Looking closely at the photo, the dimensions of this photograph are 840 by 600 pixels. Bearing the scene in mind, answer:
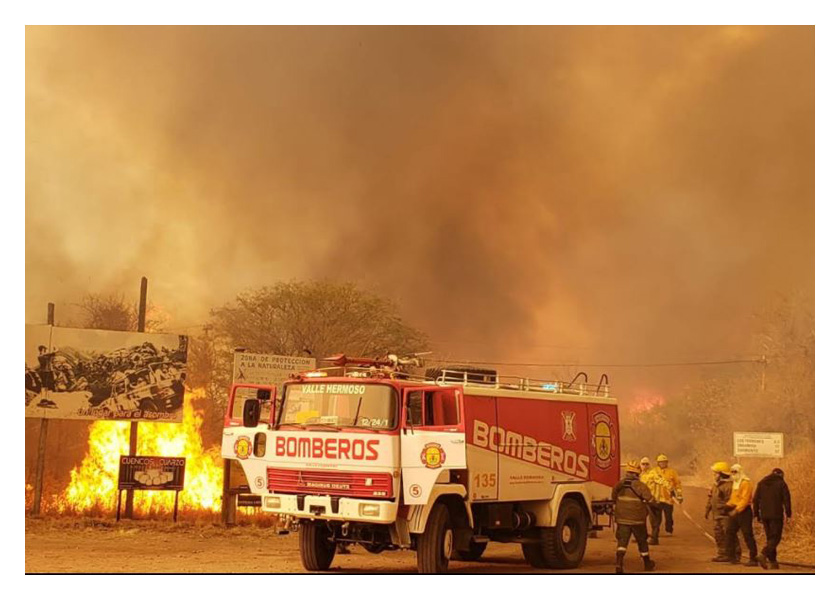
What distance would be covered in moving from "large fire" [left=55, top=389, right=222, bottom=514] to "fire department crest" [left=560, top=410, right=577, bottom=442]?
9.96 meters

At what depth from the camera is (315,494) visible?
1237cm

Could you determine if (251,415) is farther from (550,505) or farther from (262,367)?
(262,367)

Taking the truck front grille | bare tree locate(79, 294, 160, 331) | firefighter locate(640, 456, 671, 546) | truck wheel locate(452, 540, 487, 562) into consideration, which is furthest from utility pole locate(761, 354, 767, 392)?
the truck front grille

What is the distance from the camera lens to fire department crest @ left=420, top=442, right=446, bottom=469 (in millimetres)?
11891

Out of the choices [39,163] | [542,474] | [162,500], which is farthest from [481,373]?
[39,163]

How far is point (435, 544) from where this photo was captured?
12.3 m

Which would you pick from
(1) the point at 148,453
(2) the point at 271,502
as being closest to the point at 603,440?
(2) the point at 271,502

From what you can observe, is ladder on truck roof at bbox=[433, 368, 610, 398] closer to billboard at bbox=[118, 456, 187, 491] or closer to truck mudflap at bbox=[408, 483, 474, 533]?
truck mudflap at bbox=[408, 483, 474, 533]

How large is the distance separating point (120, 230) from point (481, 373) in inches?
662

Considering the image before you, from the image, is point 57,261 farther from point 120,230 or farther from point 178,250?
point 178,250

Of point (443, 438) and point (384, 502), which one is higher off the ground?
point (443, 438)

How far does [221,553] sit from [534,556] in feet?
18.5

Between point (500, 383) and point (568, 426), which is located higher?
point (500, 383)

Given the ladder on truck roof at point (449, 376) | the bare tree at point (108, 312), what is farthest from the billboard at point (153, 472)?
the bare tree at point (108, 312)
